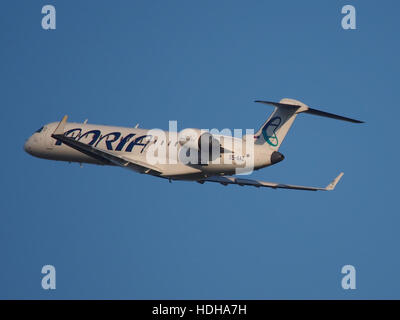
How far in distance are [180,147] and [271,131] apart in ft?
15.5

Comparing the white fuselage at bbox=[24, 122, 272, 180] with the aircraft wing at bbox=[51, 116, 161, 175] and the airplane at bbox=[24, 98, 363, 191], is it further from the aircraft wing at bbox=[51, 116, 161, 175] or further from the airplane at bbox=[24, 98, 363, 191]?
the aircraft wing at bbox=[51, 116, 161, 175]

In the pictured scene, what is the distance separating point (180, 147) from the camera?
3644 cm

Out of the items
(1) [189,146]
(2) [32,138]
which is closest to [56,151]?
(2) [32,138]

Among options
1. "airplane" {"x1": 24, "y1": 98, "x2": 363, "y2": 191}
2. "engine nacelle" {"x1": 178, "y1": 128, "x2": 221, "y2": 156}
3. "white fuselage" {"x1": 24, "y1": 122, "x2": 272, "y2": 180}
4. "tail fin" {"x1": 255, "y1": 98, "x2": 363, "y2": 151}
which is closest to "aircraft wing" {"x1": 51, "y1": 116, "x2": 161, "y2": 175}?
"airplane" {"x1": 24, "y1": 98, "x2": 363, "y2": 191}

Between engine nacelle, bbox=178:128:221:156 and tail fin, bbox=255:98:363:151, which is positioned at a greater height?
tail fin, bbox=255:98:363:151

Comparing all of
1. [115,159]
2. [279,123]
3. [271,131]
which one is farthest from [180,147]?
[279,123]

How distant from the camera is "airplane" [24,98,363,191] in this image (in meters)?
33.7

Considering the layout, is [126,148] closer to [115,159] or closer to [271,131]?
[115,159]

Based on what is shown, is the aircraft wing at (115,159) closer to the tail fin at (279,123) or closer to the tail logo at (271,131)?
the tail fin at (279,123)

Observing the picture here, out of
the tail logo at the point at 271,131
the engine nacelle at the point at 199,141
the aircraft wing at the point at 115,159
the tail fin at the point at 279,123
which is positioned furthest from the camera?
the aircraft wing at the point at 115,159

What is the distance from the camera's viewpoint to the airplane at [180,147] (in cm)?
3369

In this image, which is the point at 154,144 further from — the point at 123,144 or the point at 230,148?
the point at 230,148

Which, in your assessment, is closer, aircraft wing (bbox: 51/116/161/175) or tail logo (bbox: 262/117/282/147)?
tail logo (bbox: 262/117/282/147)

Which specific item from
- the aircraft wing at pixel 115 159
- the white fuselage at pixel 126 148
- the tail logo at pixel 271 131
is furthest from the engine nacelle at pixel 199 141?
the aircraft wing at pixel 115 159
